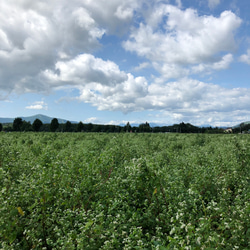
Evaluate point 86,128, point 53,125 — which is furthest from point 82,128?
point 53,125

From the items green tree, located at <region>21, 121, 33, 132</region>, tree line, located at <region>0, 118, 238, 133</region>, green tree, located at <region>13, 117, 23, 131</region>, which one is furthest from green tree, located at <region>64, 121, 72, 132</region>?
green tree, located at <region>13, 117, 23, 131</region>

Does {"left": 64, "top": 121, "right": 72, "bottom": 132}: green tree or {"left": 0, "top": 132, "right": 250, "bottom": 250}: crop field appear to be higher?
{"left": 64, "top": 121, "right": 72, "bottom": 132}: green tree

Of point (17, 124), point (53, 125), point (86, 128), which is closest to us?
point (17, 124)

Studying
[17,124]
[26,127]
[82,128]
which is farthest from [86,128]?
[17,124]

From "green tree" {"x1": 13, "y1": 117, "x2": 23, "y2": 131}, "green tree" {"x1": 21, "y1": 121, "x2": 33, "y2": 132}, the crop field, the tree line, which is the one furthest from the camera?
"green tree" {"x1": 13, "y1": 117, "x2": 23, "y2": 131}

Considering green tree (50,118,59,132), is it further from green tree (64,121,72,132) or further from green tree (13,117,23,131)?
green tree (13,117,23,131)

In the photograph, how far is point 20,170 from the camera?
7.20 metres

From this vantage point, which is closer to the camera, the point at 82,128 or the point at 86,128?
the point at 82,128

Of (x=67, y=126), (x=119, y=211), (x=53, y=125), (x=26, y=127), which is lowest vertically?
(x=119, y=211)

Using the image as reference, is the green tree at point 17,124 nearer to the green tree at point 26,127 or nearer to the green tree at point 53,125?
the green tree at point 26,127

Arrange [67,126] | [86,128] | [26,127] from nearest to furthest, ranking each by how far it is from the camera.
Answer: [26,127] < [67,126] < [86,128]

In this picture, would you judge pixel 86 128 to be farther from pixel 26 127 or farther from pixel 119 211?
pixel 119 211

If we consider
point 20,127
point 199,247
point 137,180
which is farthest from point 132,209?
point 20,127

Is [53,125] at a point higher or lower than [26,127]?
higher
